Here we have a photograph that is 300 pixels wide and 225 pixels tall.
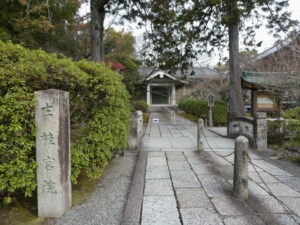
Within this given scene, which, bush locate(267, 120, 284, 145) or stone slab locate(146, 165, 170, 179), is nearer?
stone slab locate(146, 165, 170, 179)

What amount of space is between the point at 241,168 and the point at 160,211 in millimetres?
1376

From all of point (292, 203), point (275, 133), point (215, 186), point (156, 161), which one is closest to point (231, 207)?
point (215, 186)

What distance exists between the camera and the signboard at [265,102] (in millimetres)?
8758

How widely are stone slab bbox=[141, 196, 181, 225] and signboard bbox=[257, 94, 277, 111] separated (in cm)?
767

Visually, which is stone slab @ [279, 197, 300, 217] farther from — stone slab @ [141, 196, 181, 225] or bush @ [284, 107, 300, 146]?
bush @ [284, 107, 300, 146]

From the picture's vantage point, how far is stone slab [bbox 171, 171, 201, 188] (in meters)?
3.51

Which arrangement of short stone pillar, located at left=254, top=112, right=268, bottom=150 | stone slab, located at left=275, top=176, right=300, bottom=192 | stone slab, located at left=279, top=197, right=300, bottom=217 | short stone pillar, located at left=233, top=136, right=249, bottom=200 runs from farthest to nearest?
short stone pillar, located at left=254, top=112, right=268, bottom=150
stone slab, located at left=275, top=176, right=300, bottom=192
short stone pillar, located at left=233, top=136, right=249, bottom=200
stone slab, located at left=279, top=197, right=300, bottom=217

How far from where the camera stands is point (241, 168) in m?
2.93

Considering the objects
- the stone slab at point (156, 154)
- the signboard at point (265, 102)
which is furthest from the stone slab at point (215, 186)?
the signboard at point (265, 102)

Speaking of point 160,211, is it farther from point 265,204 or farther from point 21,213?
point 21,213

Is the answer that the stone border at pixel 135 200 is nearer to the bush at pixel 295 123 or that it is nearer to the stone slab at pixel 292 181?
the stone slab at pixel 292 181

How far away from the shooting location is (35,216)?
8.46 ft

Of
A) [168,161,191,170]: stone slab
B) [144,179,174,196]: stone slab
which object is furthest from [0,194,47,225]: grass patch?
[168,161,191,170]: stone slab

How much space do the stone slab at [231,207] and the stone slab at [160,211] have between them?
2.07 ft
